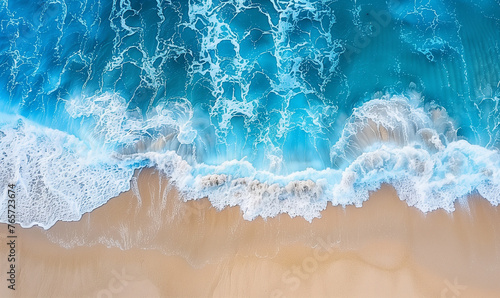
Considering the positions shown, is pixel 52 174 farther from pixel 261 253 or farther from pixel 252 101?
pixel 261 253

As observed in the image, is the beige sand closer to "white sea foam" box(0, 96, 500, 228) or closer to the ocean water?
"white sea foam" box(0, 96, 500, 228)

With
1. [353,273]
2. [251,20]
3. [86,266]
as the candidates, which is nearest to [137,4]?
[251,20]

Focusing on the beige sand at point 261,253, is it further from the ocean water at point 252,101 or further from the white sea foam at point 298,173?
the ocean water at point 252,101

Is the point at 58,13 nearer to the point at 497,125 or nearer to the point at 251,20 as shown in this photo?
the point at 251,20

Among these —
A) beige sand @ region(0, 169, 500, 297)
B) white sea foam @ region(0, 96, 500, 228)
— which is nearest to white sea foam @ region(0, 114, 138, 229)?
white sea foam @ region(0, 96, 500, 228)

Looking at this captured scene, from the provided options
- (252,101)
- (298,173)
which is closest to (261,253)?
(298,173)
